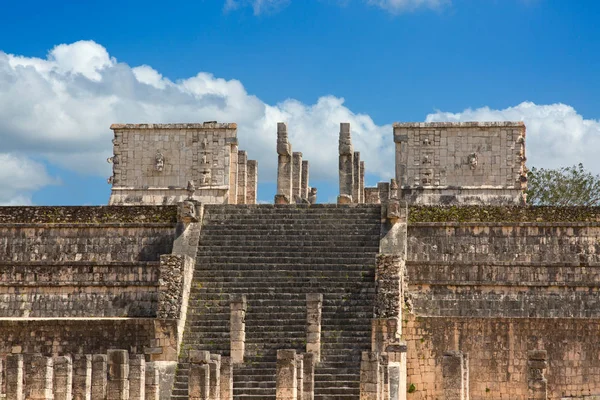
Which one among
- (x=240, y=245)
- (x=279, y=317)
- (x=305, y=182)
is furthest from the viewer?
(x=305, y=182)

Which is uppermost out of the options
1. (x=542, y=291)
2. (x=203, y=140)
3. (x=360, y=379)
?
(x=203, y=140)

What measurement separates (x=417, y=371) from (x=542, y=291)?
3670mm

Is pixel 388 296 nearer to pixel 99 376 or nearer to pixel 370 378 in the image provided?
pixel 370 378

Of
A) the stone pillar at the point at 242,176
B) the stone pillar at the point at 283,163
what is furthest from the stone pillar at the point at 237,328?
the stone pillar at the point at 242,176

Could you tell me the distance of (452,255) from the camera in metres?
30.2

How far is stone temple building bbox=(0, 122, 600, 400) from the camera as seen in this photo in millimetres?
26547

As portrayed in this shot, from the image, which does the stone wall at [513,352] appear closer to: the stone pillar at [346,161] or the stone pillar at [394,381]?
the stone pillar at [394,381]

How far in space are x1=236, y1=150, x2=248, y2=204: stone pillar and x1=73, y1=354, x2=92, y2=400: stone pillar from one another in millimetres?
16875

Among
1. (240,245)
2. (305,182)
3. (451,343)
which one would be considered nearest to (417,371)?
(451,343)

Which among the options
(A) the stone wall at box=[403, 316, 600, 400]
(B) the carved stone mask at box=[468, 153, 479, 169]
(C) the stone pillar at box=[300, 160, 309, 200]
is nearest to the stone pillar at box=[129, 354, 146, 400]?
(A) the stone wall at box=[403, 316, 600, 400]

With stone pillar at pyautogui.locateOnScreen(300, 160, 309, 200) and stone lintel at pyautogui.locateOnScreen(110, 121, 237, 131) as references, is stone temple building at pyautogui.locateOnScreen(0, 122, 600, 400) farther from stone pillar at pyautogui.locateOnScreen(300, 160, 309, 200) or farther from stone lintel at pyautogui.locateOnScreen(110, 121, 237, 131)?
stone pillar at pyautogui.locateOnScreen(300, 160, 309, 200)

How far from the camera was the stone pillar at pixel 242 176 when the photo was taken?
1540 inches

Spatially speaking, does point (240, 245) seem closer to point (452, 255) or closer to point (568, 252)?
point (452, 255)

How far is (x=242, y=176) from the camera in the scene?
3966 centimetres
